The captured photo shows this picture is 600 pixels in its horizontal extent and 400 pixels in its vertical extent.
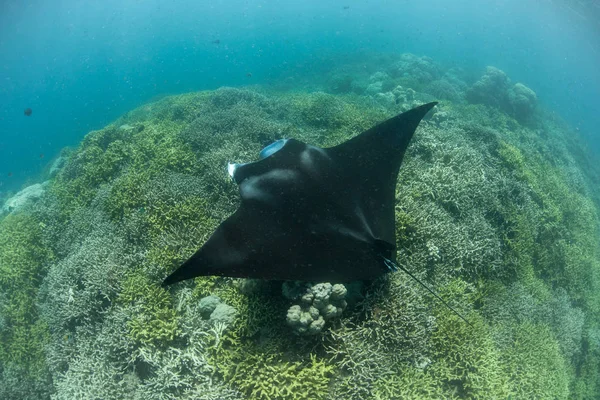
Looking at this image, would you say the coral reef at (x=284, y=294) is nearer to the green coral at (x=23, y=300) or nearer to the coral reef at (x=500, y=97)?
the green coral at (x=23, y=300)

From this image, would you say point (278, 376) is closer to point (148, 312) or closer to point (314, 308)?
point (314, 308)

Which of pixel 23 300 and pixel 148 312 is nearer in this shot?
pixel 148 312

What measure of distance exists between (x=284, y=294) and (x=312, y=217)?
116cm

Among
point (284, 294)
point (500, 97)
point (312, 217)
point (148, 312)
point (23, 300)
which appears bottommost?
point (500, 97)

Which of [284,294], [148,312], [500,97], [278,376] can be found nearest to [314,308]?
[284,294]

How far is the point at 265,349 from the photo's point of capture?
369 centimetres

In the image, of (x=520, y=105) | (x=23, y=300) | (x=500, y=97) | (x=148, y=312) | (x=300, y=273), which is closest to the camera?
(x=300, y=273)

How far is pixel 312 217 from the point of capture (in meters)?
3.17

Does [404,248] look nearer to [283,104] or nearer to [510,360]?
[510,360]

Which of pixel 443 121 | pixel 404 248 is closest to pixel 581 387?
pixel 404 248

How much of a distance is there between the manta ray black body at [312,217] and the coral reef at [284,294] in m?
0.72

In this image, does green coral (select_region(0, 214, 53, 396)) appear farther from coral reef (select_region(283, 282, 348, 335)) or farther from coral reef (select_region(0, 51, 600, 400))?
coral reef (select_region(283, 282, 348, 335))

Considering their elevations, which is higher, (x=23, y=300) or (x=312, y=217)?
(x=312, y=217)

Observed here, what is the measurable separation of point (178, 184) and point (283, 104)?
713 cm
